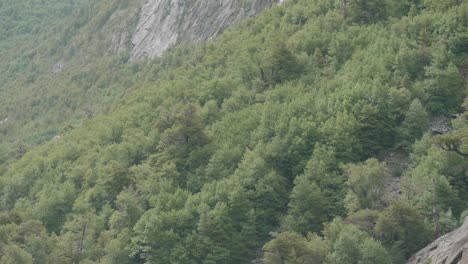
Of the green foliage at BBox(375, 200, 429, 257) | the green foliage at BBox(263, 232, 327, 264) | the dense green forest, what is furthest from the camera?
the dense green forest

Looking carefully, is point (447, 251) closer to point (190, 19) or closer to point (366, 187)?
point (366, 187)

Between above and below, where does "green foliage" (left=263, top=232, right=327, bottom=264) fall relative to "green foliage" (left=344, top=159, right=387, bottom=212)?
below

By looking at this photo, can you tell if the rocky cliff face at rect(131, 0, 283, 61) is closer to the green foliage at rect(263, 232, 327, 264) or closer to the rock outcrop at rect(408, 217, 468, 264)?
the green foliage at rect(263, 232, 327, 264)

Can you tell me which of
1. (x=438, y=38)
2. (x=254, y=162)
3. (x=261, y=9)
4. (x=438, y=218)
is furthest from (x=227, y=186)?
(x=261, y=9)

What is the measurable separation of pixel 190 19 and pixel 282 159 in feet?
280

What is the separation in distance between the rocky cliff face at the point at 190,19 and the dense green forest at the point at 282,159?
21.8m

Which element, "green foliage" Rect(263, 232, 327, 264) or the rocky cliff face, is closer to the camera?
"green foliage" Rect(263, 232, 327, 264)

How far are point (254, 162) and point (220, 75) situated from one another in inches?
1574

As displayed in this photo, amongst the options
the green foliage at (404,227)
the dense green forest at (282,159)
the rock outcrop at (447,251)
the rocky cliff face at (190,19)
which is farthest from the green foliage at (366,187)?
the rocky cliff face at (190,19)

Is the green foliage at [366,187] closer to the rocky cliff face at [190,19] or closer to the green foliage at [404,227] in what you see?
the green foliage at [404,227]

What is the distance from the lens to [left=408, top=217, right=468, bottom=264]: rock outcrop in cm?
5816

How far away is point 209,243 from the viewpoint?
8806 centimetres

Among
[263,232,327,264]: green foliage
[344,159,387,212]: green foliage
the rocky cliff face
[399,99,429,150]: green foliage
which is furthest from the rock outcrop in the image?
the rocky cliff face

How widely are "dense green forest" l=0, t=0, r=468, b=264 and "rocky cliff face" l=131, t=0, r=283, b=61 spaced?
71.7 feet
